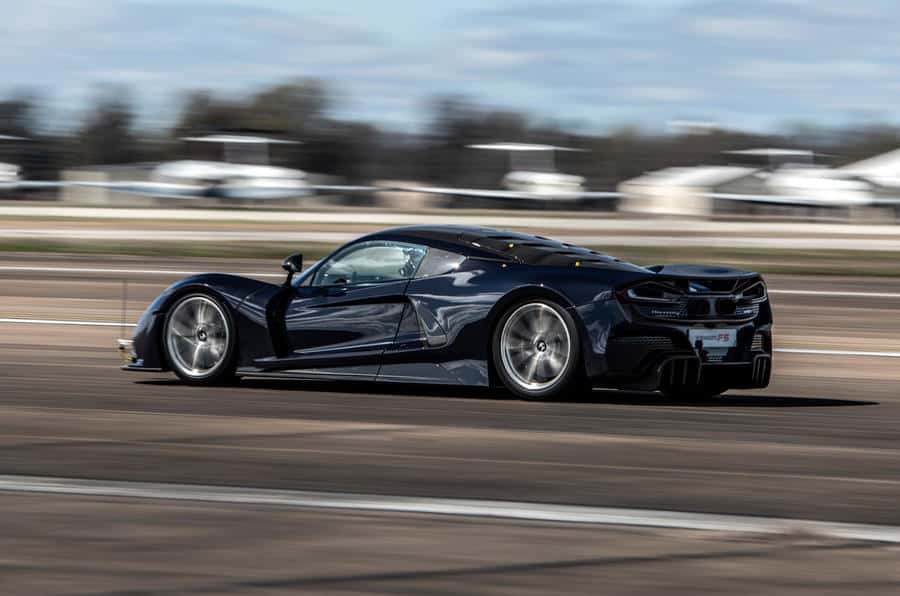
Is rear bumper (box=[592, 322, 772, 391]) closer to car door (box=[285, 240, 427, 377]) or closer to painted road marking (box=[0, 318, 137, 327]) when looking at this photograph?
car door (box=[285, 240, 427, 377])

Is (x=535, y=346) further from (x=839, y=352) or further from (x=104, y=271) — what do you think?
(x=104, y=271)

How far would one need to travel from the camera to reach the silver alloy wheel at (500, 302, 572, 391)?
8.74 metres

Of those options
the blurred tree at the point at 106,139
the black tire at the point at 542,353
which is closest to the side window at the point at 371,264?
the black tire at the point at 542,353

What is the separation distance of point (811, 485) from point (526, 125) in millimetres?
73888

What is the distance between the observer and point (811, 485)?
6.14 m

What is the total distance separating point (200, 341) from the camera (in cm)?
979

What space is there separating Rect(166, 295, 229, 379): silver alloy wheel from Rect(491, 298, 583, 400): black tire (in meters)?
1.96

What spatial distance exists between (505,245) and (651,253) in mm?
20387

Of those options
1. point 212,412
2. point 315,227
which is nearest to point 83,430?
point 212,412

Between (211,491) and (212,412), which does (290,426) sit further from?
(211,491)

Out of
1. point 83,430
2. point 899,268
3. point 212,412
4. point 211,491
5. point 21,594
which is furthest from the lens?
point 899,268

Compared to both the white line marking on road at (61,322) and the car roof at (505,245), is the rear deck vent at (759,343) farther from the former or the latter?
the white line marking on road at (61,322)

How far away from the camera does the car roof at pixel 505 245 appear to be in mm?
9164

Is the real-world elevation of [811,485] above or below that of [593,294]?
below
